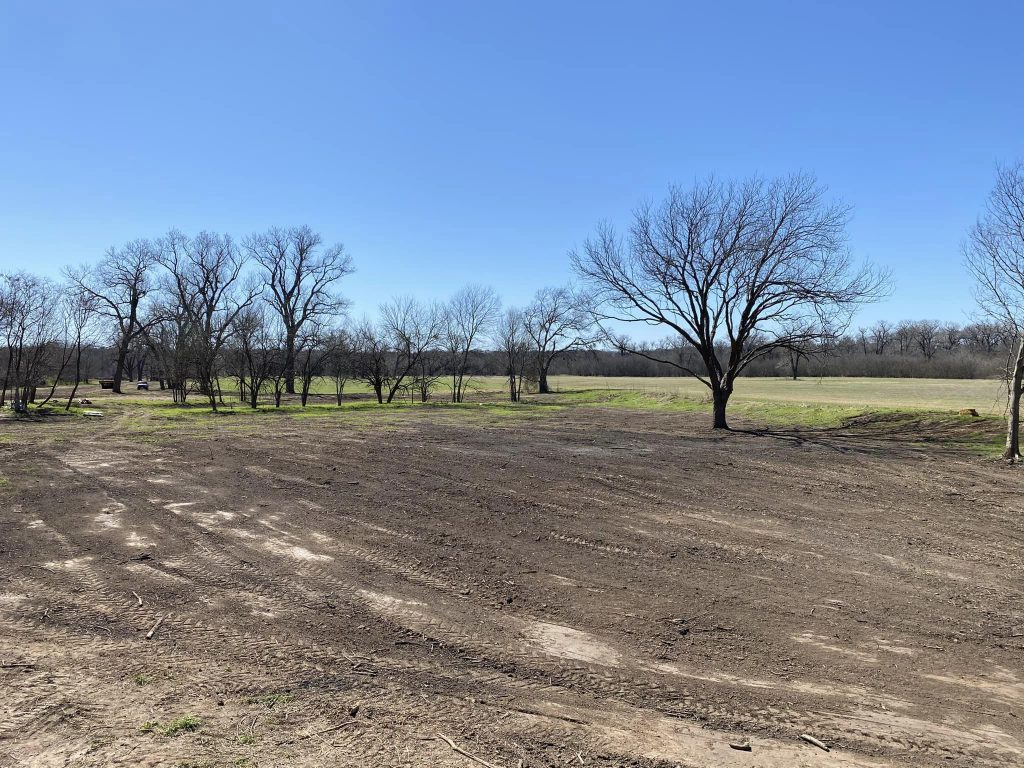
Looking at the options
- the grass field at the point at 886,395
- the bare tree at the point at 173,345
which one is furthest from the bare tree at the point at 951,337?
the bare tree at the point at 173,345

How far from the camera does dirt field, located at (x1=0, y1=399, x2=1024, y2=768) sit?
3.36 metres

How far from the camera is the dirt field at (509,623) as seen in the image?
3363 mm

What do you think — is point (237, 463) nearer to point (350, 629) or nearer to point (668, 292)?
point (350, 629)

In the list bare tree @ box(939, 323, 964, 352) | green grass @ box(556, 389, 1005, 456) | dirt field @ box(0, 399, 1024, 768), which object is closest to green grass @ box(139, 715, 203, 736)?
dirt field @ box(0, 399, 1024, 768)

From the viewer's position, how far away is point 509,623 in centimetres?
495

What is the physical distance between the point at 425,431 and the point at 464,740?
18572 millimetres

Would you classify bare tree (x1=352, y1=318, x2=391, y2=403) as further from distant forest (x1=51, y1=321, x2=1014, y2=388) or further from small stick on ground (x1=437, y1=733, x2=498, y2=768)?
small stick on ground (x1=437, y1=733, x2=498, y2=768)

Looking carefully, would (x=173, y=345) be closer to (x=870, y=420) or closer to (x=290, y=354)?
(x=290, y=354)

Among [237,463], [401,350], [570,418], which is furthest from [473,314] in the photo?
[237,463]

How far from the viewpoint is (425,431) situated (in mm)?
21672

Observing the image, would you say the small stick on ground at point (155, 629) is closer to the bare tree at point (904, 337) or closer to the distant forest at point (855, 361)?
the distant forest at point (855, 361)

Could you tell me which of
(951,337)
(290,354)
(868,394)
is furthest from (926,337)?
(290,354)

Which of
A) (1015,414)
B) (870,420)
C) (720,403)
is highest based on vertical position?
(1015,414)

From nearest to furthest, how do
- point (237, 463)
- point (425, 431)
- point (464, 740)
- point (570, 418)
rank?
point (464, 740)
point (237, 463)
point (425, 431)
point (570, 418)
